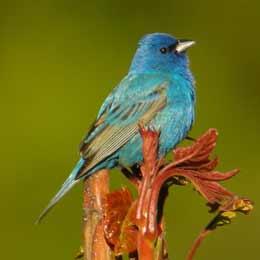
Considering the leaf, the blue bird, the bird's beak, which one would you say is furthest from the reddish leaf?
the bird's beak

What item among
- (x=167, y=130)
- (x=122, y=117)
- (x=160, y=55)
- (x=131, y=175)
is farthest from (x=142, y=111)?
(x=131, y=175)

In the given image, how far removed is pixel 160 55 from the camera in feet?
12.5

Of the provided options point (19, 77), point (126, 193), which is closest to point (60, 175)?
point (19, 77)

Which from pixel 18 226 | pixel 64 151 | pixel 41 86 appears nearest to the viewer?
pixel 18 226

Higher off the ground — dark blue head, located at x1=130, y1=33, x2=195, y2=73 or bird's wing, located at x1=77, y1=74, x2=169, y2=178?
dark blue head, located at x1=130, y1=33, x2=195, y2=73

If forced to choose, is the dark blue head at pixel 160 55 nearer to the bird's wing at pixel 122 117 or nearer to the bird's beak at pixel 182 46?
the bird's beak at pixel 182 46

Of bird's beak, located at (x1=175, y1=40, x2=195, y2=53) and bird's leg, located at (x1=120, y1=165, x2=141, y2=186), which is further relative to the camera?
bird's beak, located at (x1=175, y1=40, x2=195, y2=53)

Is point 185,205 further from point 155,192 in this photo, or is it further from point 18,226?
point 155,192

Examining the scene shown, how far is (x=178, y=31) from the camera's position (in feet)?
15.9

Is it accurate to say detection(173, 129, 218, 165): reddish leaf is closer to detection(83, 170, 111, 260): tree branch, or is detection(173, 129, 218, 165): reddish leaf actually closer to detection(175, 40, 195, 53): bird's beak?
detection(83, 170, 111, 260): tree branch

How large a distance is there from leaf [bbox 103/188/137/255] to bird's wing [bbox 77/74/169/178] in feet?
6.09

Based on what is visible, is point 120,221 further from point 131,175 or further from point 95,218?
point 131,175

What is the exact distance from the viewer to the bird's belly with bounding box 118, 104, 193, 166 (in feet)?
10.2

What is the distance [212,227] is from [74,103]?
11.8ft
